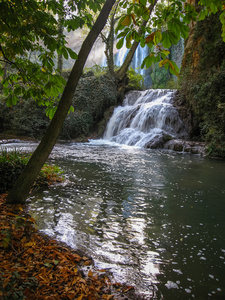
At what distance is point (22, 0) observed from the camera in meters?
2.84

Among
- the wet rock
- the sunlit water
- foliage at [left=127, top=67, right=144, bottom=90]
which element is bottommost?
the sunlit water

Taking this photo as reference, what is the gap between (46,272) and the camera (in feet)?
7.12

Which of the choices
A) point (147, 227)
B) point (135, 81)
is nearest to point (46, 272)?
point (147, 227)

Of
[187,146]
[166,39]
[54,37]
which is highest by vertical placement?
[54,37]

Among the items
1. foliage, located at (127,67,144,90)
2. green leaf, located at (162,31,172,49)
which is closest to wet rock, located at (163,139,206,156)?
foliage, located at (127,67,144,90)

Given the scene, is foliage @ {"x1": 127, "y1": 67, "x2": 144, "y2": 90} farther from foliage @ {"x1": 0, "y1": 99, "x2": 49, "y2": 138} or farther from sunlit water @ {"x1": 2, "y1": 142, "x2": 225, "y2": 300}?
sunlit water @ {"x1": 2, "y1": 142, "x2": 225, "y2": 300}

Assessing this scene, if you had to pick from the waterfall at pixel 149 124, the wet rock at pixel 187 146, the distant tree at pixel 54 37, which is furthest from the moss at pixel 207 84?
the distant tree at pixel 54 37

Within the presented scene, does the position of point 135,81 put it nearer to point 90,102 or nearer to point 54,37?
point 90,102

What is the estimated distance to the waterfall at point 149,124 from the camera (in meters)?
14.7

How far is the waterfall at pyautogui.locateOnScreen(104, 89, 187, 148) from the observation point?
1469 centimetres

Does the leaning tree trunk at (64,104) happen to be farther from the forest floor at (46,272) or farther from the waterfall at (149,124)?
the waterfall at (149,124)

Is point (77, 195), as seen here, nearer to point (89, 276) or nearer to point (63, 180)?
point (63, 180)

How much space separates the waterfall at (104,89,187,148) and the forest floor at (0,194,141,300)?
11712mm

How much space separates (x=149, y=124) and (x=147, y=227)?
41.9 feet
